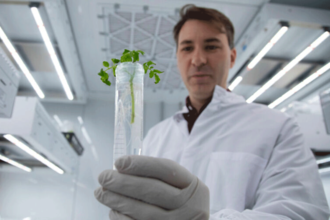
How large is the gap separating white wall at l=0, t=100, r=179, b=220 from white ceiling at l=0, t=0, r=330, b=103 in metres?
0.57

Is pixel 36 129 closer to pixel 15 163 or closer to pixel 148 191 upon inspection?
pixel 15 163

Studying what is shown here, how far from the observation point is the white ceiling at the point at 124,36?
9.13 feet

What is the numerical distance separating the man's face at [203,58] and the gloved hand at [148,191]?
99 cm

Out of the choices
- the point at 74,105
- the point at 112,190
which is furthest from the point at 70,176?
the point at 112,190

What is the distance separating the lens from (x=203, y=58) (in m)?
1.61

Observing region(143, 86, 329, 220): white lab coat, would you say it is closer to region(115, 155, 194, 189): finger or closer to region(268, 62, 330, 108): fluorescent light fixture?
region(115, 155, 194, 189): finger

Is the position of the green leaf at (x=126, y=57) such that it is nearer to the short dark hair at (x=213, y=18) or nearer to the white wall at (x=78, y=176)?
the short dark hair at (x=213, y=18)

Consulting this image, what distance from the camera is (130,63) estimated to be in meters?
0.79

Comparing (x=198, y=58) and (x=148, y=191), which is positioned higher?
(x=198, y=58)

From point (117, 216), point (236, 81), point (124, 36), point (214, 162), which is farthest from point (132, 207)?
point (236, 81)

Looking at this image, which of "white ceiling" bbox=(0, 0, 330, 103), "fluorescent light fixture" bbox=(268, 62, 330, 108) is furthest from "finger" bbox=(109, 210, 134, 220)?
"fluorescent light fixture" bbox=(268, 62, 330, 108)

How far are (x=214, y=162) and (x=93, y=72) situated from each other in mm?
2330

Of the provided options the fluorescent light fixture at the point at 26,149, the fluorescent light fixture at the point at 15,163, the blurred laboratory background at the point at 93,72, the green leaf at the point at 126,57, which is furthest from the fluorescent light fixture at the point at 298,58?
the fluorescent light fixture at the point at 15,163

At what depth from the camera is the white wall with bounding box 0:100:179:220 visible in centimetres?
367
